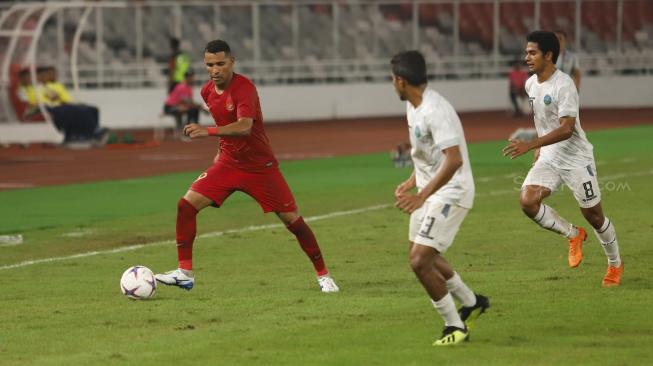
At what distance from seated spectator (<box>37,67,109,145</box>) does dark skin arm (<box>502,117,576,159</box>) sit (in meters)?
21.2

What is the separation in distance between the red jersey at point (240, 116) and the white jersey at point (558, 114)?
2.23 meters

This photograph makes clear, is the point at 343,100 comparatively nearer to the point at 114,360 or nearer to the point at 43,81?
the point at 43,81

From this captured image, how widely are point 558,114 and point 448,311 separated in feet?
11.0

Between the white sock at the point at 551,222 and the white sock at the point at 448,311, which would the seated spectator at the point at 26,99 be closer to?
the white sock at the point at 551,222

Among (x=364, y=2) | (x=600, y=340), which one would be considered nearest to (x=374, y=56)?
(x=364, y=2)

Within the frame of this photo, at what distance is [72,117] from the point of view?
3234cm

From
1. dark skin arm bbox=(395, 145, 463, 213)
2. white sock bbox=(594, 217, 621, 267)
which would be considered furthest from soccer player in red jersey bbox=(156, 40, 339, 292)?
dark skin arm bbox=(395, 145, 463, 213)

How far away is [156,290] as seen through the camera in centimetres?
1224

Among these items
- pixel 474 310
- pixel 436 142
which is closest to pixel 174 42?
pixel 474 310

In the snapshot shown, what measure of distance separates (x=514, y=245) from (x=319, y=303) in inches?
162

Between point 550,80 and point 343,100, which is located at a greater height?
point 550,80

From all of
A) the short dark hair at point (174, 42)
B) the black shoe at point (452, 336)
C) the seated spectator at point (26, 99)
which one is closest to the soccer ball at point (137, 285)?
the black shoe at point (452, 336)

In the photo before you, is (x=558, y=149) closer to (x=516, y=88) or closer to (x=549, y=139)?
(x=549, y=139)

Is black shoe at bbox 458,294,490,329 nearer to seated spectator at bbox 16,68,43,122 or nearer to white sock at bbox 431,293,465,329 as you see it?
white sock at bbox 431,293,465,329
